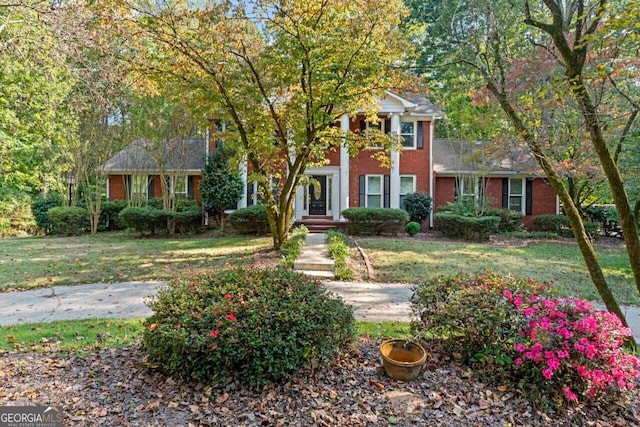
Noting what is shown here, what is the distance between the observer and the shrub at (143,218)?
13.9 meters

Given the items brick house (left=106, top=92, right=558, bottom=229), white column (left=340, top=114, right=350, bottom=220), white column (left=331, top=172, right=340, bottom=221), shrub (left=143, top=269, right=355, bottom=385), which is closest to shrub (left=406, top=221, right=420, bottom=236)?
brick house (left=106, top=92, right=558, bottom=229)


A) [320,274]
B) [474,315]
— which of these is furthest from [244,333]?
[320,274]

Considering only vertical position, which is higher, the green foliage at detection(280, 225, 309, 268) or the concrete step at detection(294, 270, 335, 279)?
the green foliage at detection(280, 225, 309, 268)

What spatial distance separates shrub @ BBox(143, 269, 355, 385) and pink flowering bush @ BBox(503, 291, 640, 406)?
1.60 m

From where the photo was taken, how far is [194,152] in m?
18.1

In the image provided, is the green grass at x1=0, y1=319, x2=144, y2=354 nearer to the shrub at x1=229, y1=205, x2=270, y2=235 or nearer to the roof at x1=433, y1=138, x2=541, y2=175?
the shrub at x1=229, y1=205, x2=270, y2=235

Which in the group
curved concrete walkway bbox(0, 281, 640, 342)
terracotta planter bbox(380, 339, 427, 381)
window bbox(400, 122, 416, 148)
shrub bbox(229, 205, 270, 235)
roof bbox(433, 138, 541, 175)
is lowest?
curved concrete walkway bbox(0, 281, 640, 342)

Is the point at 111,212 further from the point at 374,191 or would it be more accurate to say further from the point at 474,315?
the point at 474,315

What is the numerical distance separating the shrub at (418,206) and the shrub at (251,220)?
254 inches

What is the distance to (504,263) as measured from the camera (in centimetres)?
952

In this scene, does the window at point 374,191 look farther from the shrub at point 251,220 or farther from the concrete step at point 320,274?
the concrete step at point 320,274

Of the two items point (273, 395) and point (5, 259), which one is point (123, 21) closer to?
point (5, 259)

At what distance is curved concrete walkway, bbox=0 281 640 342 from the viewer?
17.4 feet

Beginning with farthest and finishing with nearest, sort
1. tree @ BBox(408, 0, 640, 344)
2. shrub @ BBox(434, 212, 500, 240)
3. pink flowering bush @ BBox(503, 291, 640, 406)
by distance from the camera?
shrub @ BBox(434, 212, 500, 240) → tree @ BBox(408, 0, 640, 344) → pink flowering bush @ BBox(503, 291, 640, 406)
